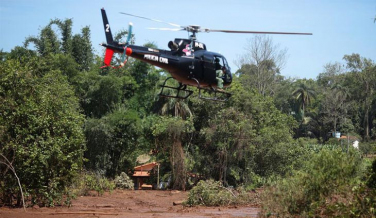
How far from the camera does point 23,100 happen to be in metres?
21.0

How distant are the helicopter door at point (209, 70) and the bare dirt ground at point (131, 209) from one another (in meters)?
6.39

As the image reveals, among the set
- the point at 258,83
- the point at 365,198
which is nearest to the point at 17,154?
the point at 365,198

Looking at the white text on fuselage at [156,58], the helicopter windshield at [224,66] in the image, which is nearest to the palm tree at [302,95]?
the helicopter windshield at [224,66]

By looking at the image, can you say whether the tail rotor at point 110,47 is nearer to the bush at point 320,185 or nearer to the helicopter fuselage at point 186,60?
the helicopter fuselage at point 186,60

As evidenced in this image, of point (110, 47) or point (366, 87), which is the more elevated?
point (366, 87)

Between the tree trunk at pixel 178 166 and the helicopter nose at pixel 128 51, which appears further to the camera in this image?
the tree trunk at pixel 178 166

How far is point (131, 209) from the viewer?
2428 centimetres

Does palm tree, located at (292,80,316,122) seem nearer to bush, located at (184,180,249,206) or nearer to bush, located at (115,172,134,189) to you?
bush, located at (115,172,134,189)

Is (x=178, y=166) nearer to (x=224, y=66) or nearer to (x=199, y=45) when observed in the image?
(x=224, y=66)

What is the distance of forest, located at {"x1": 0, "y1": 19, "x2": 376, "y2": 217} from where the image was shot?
53.4 ft

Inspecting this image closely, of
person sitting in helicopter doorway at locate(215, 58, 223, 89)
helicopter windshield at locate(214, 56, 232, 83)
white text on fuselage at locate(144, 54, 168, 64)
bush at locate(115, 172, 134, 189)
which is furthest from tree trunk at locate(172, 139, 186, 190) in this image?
white text on fuselage at locate(144, 54, 168, 64)

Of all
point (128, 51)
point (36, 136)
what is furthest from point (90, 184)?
point (128, 51)

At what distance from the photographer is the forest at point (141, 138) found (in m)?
16.3

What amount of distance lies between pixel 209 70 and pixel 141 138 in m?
18.8
